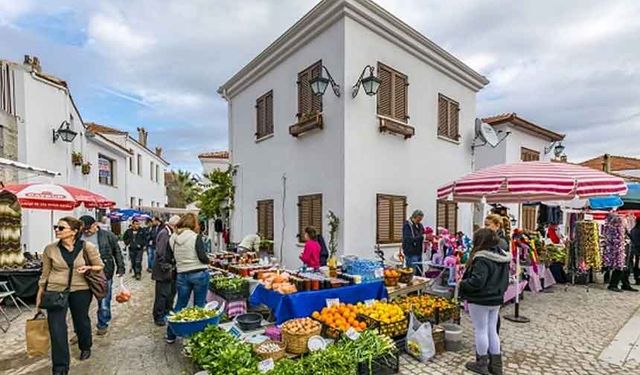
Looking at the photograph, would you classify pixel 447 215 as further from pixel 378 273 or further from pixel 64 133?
pixel 64 133

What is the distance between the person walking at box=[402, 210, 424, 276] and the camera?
764 centimetres

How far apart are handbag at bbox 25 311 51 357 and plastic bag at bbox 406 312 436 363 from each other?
4.04 metres

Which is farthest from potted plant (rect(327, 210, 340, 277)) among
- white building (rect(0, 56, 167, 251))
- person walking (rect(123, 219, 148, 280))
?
white building (rect(0, 56, 167, 251))

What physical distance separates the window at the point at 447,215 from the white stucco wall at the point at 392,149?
0.30m

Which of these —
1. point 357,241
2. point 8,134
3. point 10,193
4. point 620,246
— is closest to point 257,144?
point 357,241

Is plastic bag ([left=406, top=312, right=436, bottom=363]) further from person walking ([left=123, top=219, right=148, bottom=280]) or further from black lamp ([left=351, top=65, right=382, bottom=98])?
person walking ([left=123, top=219, right=148, bottom=280])

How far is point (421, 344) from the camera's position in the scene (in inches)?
168

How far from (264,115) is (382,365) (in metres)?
8.76

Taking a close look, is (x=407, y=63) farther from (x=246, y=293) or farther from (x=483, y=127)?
(x=246, y=293)

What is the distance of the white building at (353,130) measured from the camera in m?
8.23

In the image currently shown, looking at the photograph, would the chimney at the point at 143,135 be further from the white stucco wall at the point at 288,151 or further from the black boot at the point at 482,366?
the black boot at the point at 482,366

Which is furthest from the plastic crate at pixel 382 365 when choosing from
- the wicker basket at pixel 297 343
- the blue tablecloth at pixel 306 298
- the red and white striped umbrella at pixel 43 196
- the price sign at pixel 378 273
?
the red and white striped umbrella at pixel 43 196

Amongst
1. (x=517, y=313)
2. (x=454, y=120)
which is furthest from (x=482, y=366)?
(x=454, y=120)

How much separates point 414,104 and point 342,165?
128 inches
